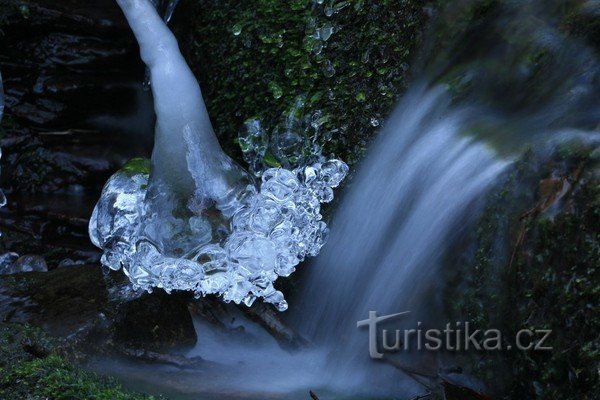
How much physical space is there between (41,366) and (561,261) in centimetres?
166

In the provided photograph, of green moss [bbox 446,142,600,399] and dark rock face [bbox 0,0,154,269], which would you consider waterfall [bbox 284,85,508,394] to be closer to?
green moss [bbox 446,142,600,399]

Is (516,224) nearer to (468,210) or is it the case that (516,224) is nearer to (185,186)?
(468,210)

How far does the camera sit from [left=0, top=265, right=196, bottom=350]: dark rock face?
3139 millimetres

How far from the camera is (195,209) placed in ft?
11.8

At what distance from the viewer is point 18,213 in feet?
15.3

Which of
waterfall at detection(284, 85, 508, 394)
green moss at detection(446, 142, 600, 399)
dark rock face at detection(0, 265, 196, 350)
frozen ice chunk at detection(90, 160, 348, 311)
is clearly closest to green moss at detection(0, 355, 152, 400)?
dark rock face at detection(0, 265, 196, 350)

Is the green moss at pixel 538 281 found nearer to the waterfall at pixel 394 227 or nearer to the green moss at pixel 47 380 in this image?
the waterfall at pixel 394 227

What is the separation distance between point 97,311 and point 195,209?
0.65 meters

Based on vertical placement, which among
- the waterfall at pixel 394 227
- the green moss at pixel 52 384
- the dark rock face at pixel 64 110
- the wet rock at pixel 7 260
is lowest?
the waterfall at pixel 394 227

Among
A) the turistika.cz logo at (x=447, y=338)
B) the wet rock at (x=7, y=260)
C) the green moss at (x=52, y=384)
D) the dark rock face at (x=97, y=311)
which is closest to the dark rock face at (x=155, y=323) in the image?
the dark rock face at (x=97, y=311)

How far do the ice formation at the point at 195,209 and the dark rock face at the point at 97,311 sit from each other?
3.5 inches

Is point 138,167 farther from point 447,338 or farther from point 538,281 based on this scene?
point 538,281

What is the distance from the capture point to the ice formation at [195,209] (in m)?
3.36

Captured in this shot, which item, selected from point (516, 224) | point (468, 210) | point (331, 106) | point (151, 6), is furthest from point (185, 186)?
point (516, 224)
